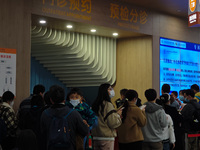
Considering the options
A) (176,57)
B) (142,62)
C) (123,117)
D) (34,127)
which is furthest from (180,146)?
(176,57)

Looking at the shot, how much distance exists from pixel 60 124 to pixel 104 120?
1247 millimetres

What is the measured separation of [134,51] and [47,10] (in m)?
3.38

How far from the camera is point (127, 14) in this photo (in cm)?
914

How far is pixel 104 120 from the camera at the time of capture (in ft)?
16.1

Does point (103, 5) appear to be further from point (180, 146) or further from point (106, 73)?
point (180, 146)

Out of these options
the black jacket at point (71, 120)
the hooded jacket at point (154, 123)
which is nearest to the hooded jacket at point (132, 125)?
the hooded jacket at point (154, 123)

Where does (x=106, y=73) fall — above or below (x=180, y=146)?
above

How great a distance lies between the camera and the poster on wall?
6.72 metres

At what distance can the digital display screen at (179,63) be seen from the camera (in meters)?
10.1

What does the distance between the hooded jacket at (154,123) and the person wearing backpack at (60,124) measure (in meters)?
1.82

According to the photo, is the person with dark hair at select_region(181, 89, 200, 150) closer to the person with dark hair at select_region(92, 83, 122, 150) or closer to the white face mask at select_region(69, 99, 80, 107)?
the person with dark hair at select_region(92, 83, 122, 150)

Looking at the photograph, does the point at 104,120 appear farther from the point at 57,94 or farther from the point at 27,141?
the point at 57,94

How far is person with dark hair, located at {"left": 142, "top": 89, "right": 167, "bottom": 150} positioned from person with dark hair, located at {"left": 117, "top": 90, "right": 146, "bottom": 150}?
1.11 feet

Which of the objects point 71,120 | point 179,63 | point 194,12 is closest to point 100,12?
point 194,12
